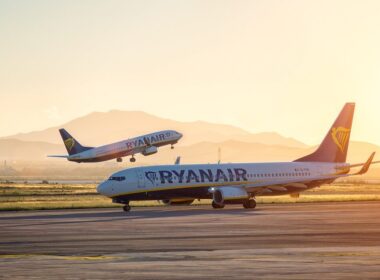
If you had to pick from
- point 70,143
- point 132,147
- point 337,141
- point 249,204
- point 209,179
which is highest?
point 70,143

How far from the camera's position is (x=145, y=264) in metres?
27.1

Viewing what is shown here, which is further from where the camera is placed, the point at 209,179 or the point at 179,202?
the point at 179,202

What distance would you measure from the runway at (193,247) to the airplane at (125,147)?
265 ft

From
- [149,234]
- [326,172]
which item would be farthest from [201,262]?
[326,172]

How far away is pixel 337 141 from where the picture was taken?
83375 mm

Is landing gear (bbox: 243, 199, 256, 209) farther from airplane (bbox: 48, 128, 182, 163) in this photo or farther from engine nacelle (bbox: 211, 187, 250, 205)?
airplane (bbox: 48, 128, 182, 163)

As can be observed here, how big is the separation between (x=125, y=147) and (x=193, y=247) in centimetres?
10688

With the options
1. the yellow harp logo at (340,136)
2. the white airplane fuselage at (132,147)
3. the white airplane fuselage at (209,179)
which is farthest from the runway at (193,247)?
the white airplane fuselage at (132,147)

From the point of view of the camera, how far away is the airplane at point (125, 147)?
137500 millimetres

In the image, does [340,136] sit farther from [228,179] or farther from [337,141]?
[228,179]

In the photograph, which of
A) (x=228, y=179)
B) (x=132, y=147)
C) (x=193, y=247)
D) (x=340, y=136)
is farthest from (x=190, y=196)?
(x=132, y=147)

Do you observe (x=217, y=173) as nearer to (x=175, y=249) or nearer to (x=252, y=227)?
(x=252, y=227)

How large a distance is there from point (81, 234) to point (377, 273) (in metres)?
20.1

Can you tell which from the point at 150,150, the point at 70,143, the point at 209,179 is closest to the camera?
the point at 209,179
